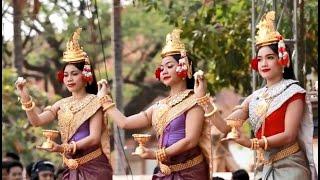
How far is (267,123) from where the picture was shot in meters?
6.81

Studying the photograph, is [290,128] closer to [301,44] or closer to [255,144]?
[255,144]

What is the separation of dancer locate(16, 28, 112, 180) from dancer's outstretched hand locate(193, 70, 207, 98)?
0.70 m

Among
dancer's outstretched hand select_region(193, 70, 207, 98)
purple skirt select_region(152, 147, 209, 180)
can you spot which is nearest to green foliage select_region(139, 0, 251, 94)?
purple skirt select_region(152, 147, 209, 180)

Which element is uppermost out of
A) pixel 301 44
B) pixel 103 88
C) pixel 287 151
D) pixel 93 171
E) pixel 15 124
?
pixel 301 44

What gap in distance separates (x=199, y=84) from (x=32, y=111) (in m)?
1.05

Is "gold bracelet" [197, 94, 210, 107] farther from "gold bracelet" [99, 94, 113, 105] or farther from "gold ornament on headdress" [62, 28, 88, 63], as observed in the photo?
"gold ornament on headdress" [62, 28, 88, 63]

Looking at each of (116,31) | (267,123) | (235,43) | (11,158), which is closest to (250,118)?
(267,123)

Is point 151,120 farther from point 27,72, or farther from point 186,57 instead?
point 27,72

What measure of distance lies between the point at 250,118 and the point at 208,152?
0.29m

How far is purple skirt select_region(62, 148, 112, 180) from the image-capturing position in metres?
7.26

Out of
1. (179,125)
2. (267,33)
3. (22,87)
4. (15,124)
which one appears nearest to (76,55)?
(22,87)

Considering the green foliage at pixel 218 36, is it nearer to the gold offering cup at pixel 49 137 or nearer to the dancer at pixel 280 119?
the gold offering cup at pixel 49 137

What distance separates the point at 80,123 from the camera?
23.9ft

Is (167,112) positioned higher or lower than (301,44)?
lower
